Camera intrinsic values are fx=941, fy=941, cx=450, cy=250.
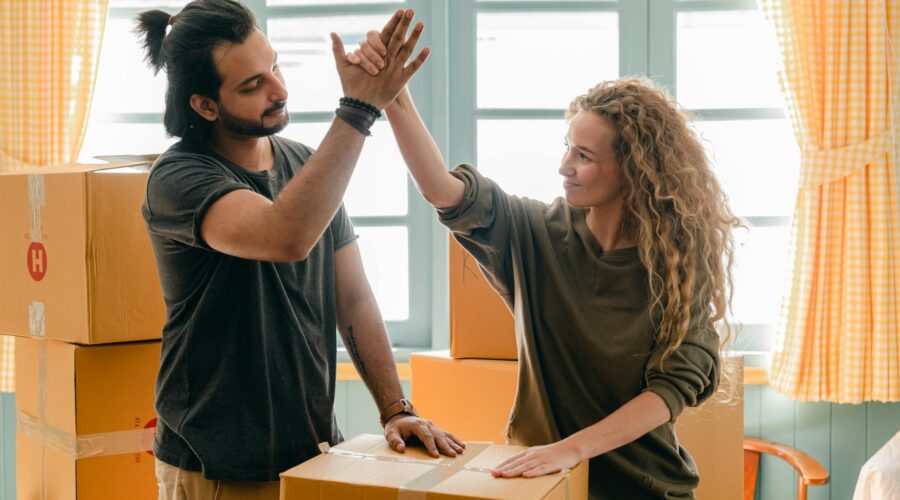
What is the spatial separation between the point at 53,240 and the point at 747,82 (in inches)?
87.0

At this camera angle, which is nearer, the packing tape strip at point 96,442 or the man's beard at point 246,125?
the man's beard at point 246,125

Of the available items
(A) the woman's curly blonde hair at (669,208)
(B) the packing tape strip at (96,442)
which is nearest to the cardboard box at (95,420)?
(B) the packing tape strip at (96,442)

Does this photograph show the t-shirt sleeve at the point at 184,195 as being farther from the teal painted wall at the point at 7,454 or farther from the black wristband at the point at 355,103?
the teal painted wall at the point at 7,454

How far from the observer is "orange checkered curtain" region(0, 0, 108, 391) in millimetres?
3061

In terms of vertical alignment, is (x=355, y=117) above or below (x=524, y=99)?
below

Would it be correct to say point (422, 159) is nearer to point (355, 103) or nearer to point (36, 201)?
point (355, 103)

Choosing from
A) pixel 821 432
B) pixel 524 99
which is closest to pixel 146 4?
pixel 524 99

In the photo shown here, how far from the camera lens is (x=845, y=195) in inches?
112

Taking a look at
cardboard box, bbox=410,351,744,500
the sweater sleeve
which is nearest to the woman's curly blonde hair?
the sweater sleeve

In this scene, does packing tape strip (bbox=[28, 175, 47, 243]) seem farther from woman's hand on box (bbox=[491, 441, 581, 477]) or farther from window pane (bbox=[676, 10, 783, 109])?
window pane (bbox=[676, 10, 783, 109])

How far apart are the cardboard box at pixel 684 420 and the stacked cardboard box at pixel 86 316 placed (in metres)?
0.68

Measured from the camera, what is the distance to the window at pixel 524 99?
3.10 meters

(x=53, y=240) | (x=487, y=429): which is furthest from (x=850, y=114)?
(x=53, y=240)

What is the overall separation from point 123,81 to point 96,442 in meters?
1.70
